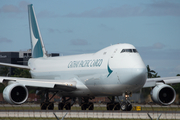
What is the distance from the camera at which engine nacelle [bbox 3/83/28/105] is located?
2724 cm

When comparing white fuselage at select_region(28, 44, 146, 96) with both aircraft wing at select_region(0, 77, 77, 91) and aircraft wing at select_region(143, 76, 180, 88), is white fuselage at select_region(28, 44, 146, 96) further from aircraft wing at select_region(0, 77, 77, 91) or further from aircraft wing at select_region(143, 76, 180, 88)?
aircraft wing at select_region(143, 76, 180, 88)

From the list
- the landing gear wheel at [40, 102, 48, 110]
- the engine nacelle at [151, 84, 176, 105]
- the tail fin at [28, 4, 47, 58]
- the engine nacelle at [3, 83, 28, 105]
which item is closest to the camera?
the engine nacelle at [3, 83, 28, 105]

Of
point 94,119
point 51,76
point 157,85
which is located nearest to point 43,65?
point 51,76

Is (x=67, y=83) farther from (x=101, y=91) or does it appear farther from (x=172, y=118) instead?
(x=172, y=118)

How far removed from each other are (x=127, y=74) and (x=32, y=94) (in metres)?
37.2

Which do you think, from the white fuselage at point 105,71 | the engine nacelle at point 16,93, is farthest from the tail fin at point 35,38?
the engine nacelle at point 16,93

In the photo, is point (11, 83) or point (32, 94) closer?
point (11, 83)

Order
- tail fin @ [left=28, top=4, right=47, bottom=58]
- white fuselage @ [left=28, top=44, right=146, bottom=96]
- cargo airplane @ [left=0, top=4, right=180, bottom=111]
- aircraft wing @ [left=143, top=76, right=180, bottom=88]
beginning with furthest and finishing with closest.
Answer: tail fin @ [left=28, top=4, right=47, bottom=58], aircraft wing @ [left=143, top=76, right=180, bottom=88], cargo airplane @ [left=0, top=4, right=180, bottom=111], white fuselage @ [left=28, top=44, right=146, bottom=96]

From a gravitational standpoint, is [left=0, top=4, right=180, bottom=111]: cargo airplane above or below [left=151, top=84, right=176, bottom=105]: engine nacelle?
above

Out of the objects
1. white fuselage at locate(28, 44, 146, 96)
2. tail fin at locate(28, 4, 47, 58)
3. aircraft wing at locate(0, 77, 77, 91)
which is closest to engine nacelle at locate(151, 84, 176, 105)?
white fuselage at locate(28, 44, 146, 96)

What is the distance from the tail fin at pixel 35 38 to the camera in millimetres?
39688

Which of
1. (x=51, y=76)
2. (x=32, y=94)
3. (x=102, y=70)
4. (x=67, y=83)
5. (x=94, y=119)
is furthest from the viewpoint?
(x=32, y=94)

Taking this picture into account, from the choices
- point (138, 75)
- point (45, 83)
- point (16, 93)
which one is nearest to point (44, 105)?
point (45, 83)

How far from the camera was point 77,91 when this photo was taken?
101ft
